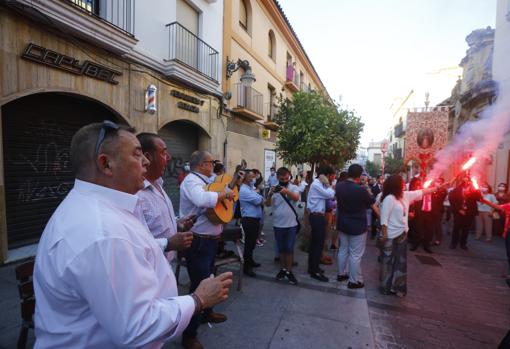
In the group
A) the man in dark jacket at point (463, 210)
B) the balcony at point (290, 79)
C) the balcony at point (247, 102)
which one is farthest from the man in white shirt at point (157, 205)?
the balcony at point (290, 79)

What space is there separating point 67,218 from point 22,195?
17.6 ft

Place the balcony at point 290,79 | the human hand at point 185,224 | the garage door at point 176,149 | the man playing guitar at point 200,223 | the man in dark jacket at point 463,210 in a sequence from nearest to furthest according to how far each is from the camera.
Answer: the human hand at point 185,224
the man playing guitar at point 200,223
the man in dark jacket at point 463,210
the garage door at point 176,149
the balcony at point 290,79

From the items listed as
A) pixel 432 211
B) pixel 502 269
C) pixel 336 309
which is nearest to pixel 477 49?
pixel 432 211

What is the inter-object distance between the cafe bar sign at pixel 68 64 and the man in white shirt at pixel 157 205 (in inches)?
158

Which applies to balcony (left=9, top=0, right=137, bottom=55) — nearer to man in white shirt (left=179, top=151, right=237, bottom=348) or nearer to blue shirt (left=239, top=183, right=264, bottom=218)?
man in white shirt (left=179, top=151, right=237, bottom=348)

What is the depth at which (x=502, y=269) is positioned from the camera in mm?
5648

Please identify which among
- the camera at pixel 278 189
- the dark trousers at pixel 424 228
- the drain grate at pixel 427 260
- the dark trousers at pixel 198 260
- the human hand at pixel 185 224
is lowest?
the drain grate at pixel 427 260

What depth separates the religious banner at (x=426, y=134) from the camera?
741 centimetres

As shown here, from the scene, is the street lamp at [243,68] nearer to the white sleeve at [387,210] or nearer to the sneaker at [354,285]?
the white sleeve at [387,210]

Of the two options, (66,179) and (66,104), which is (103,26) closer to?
(66,104)

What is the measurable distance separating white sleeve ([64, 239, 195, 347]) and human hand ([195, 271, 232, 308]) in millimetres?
261

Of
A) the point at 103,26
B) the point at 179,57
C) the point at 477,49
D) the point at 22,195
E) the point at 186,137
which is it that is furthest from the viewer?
the point at 477,49

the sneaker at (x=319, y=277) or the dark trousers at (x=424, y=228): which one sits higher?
the dark trousers at (x=424, y=228)

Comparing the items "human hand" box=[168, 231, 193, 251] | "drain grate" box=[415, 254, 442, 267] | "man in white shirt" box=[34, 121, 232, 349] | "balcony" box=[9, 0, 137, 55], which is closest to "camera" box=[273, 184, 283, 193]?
"human hand" box=[168, 231, 193, 251]
